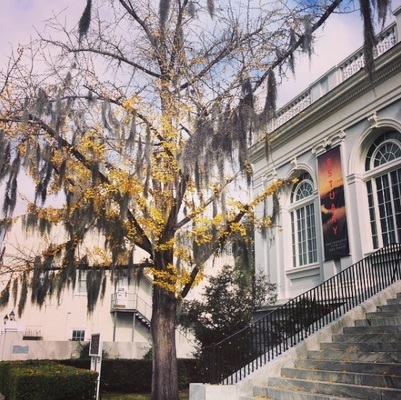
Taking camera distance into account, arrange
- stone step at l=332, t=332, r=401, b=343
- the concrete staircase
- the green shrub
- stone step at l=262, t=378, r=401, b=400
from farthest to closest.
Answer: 1. the green shrub
2. stone step at l=332, t=332, r=401, b=343
3. the concrete staircase
4. stone step at l=262, t=378, r=401, b=400

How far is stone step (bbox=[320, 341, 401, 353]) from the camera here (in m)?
7.48

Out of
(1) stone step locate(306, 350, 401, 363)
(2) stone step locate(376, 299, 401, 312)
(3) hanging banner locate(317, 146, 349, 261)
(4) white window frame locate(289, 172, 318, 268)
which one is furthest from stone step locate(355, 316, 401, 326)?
(4) white window frame locate(289, 172, 318, 268)

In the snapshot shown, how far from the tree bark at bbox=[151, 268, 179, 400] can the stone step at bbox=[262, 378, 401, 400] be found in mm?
2929

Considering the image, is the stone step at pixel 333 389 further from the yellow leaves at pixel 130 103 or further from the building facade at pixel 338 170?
the yellow leaves at pixel 130 103

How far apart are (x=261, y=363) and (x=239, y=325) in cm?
577

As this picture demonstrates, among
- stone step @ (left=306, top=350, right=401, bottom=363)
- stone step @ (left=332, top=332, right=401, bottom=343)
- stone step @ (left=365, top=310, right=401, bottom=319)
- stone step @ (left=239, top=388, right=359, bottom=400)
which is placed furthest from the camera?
stone step @ (left=365, top=310, right=401, bottom=319)

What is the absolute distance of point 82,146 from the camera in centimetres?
1031

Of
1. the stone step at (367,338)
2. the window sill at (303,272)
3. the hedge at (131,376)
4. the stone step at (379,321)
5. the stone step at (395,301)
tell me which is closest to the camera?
the stone step at (367,338)

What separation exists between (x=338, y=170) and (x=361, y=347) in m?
7.28

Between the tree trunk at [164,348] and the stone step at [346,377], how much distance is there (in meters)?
3.17

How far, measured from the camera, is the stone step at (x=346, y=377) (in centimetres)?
652

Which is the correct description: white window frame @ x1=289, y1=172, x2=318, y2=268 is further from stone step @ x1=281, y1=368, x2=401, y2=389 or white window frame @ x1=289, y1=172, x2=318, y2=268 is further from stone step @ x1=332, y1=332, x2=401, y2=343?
stone step @ x1=281, y1=368, x2=401, y2=389

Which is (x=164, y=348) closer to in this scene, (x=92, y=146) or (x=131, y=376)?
(x=92, y=146)

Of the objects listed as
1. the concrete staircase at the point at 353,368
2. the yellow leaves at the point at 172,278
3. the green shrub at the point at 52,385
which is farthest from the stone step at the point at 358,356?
the green shrub at the point at 52,385
